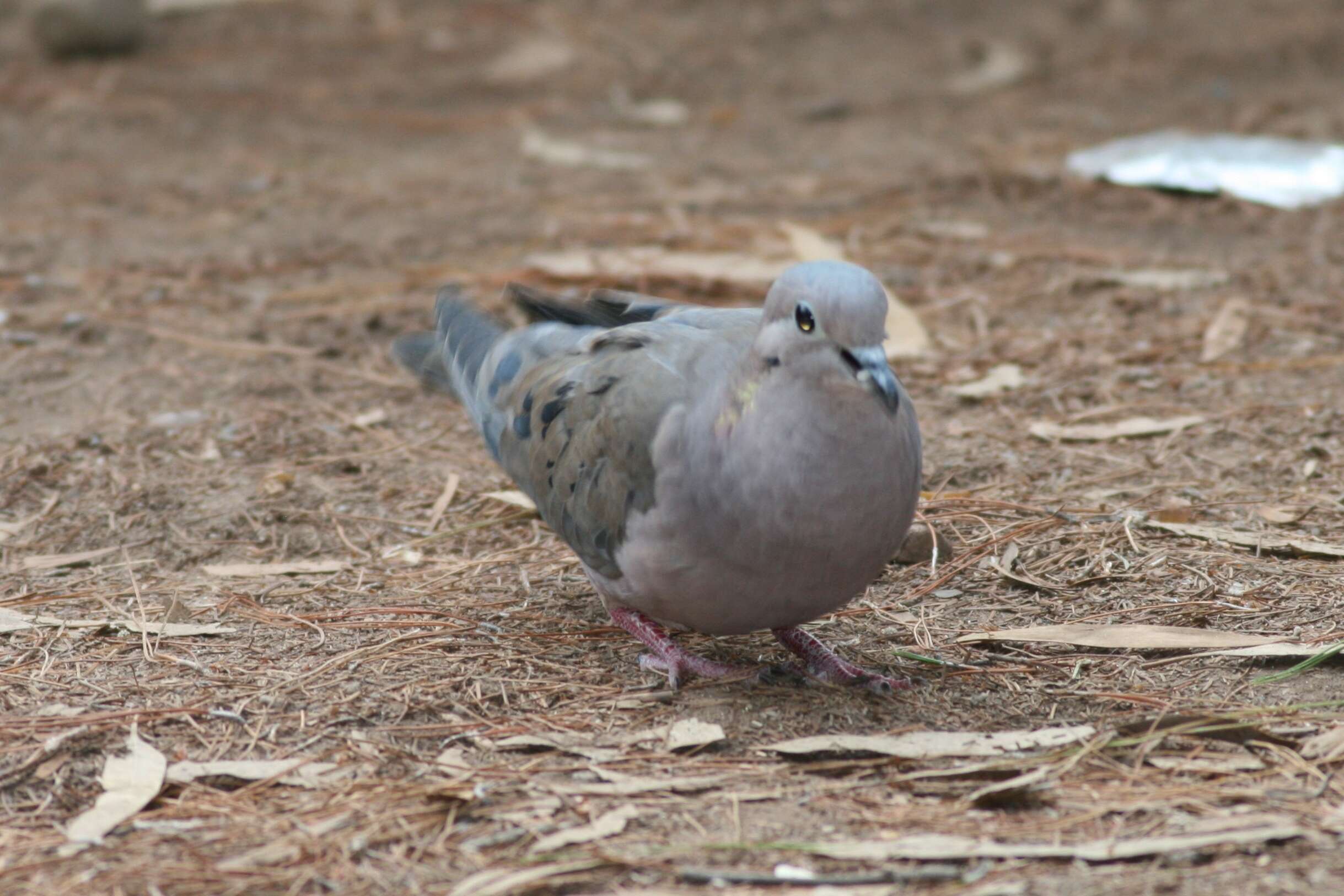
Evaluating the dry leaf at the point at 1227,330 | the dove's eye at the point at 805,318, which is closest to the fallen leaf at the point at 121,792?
the dove's eye at the point at 805,318

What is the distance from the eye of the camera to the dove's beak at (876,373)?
8.00ft

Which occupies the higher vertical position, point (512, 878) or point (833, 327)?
point (833, 327)

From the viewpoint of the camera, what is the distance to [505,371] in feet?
11.6

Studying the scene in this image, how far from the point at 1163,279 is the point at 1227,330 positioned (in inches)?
24.7

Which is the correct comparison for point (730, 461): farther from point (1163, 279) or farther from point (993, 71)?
point (993, 71)

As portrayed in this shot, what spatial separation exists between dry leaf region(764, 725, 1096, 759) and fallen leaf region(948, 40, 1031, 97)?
735cm

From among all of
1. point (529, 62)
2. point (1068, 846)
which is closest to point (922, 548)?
point (1068, 846)

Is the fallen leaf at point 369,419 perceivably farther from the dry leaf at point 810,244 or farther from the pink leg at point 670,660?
the dry leaf at point 810,244

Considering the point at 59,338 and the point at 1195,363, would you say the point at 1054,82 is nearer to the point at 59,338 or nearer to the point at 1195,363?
the point at 1195,363

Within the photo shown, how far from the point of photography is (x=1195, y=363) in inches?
192

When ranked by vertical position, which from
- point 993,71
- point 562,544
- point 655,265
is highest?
point 993,71

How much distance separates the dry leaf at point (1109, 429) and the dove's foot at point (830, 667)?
1531mm

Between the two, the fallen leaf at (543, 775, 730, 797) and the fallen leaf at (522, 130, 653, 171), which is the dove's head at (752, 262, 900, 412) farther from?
the fallen leaf at (522, 130, 653, 171)

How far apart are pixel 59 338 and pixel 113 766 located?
10.4 feet
